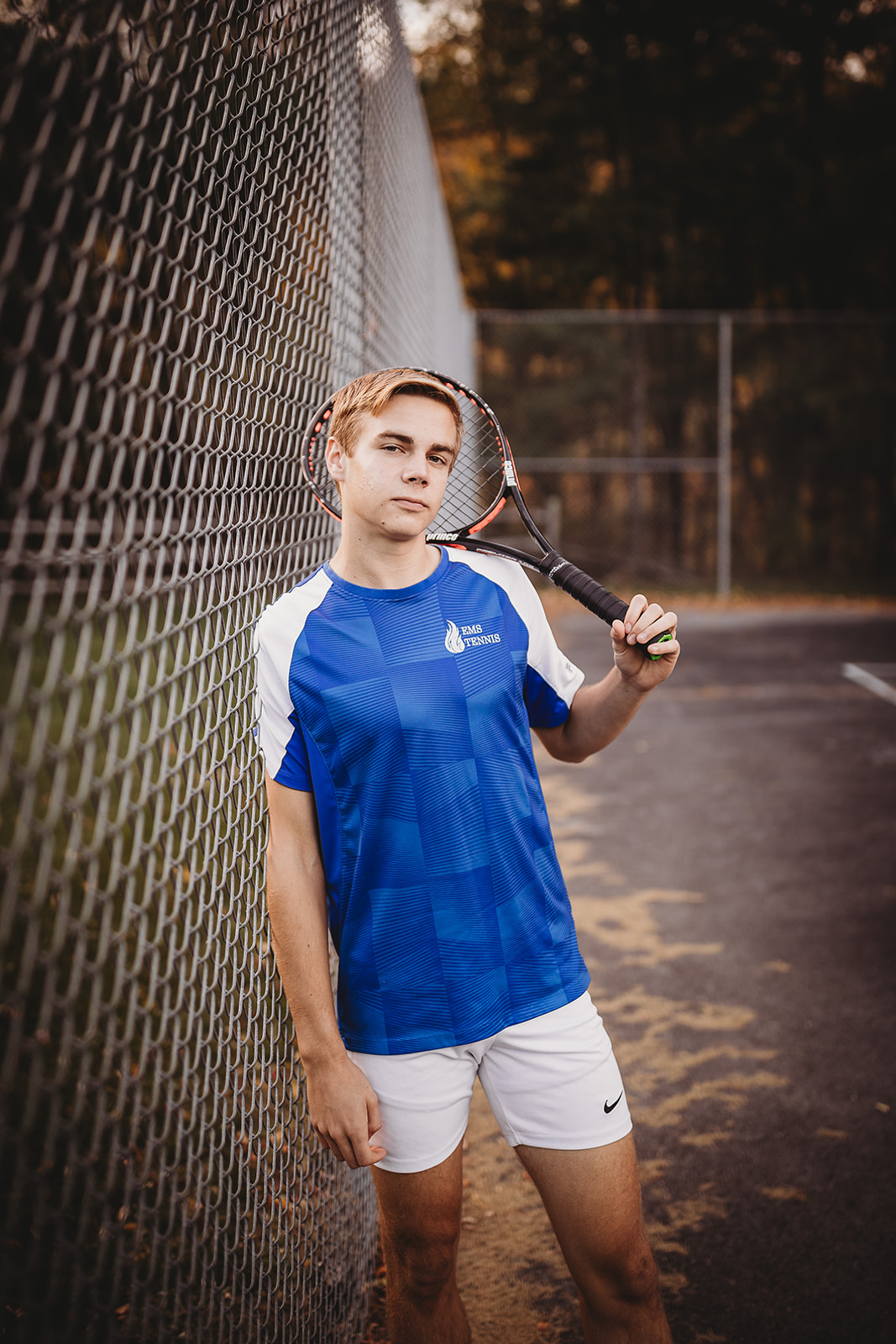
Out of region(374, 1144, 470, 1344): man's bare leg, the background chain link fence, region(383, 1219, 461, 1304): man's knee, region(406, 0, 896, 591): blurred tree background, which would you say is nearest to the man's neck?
the background chain link fence

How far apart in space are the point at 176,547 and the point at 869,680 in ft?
30.5

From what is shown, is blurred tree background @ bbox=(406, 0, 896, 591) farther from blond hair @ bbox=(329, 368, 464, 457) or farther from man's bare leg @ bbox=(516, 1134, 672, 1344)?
man's bare leg @ bbox=(516, 1134, 672, 1344)

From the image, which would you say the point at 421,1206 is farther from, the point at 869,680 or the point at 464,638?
the point at 869,680

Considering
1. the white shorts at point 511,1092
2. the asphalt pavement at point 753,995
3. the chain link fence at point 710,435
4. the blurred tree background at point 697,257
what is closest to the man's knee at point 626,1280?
the white shorts at point 511,1092

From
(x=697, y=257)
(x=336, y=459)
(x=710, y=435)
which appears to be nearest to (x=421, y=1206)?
(x=336, y=459)

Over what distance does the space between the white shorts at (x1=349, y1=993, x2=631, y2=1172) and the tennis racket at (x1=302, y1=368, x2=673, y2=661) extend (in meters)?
0.79

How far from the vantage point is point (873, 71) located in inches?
775

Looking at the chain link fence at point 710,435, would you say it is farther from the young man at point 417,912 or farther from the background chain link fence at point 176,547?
the young man at point 417,912

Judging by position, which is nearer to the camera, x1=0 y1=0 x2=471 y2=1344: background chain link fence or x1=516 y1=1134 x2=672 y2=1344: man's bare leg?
x1=0 y1=0 x2=471 y2=1344: background chain link fence

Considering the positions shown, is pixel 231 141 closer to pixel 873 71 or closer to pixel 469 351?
pixel 469 351

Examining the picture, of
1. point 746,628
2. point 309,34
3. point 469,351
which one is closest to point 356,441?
point 309,34

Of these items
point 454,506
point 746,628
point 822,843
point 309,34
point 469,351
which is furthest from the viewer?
point 469,351

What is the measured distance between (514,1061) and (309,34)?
2.35 m

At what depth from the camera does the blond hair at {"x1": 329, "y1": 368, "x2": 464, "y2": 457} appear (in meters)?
1.88
